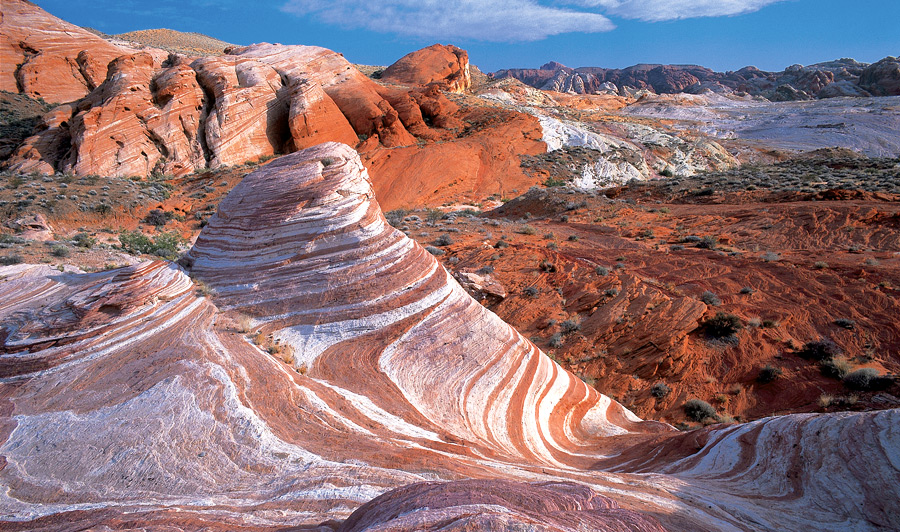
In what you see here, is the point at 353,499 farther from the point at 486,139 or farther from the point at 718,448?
the point at 486,139

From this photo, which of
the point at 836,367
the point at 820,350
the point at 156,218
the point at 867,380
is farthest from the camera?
the point at 156,218

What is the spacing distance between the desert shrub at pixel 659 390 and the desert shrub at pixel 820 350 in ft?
11.2

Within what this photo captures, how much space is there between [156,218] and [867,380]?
90.4 feet

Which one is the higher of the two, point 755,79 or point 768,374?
point 755,79

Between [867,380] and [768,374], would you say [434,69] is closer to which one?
[768,374]

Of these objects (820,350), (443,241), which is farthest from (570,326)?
(443,241)

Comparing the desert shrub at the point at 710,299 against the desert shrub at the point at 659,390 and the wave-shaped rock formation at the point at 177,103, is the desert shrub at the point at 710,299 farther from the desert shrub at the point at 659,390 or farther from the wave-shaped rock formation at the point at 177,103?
the wave-shaped rock formation at the point at 177,103

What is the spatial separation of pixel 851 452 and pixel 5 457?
7628 mm

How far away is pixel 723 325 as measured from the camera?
1125cm

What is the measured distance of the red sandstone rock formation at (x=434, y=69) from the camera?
59.2 meters

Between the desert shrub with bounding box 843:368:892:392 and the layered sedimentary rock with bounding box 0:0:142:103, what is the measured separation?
48788mm

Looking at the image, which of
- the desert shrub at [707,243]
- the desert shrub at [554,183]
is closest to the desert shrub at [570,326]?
the desert shrub at [707,243]

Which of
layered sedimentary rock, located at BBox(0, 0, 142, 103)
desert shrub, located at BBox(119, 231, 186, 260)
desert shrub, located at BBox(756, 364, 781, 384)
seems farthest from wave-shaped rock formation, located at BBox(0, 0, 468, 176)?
desert shrub, located at BBox(756, 364, 781, 384)

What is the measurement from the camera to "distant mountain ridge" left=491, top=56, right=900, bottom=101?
82.4 metres
